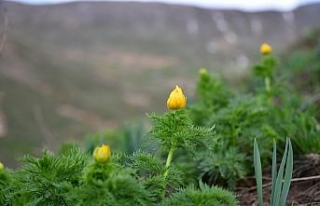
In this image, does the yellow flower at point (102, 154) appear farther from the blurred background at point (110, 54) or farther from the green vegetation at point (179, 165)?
the blurred background at point (110, 54)

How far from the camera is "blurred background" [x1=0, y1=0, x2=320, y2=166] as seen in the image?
1288cm

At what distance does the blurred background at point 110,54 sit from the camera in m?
12.9

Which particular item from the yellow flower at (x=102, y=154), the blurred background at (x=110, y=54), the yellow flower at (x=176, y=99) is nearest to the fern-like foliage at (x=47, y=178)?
the yellow flower at (x=102, y=154)

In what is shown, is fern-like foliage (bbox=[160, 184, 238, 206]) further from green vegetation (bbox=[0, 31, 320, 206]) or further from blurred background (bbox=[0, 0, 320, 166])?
blurred background (bbox=[0, 0, 320, 166])

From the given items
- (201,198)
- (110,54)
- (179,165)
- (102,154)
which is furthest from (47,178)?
(110,54)

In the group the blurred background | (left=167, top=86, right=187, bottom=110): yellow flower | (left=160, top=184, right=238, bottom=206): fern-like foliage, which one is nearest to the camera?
(left=160, top=184, right=238, bottom=206): fern-like foliage

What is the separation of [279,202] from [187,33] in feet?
97.5

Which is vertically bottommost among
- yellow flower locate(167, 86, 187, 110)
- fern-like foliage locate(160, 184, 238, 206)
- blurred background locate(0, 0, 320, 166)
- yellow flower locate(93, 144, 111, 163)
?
fern-like foliage locate(160, 184, 238, 206)

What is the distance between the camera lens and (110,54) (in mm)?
26609

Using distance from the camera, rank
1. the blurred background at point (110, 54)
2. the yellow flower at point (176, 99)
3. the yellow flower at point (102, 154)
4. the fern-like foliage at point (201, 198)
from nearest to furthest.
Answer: the yellow flower at point (102, 154) → the fern-like foliage at point (201, 198) → the yellow flower at point (176, 99) → the blurred background at point (110, 54)

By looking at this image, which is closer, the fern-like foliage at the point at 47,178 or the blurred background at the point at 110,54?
the fern-like foliage at the point at 47,178

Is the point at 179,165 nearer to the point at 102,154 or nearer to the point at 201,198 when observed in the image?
the point at 201,198

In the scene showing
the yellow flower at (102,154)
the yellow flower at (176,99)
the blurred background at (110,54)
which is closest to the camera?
the yellow flower at (102,154)

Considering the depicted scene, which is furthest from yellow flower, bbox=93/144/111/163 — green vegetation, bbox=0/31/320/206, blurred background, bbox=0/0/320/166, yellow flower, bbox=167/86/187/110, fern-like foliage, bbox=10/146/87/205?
blurred background, bbox=0/0/320/166
